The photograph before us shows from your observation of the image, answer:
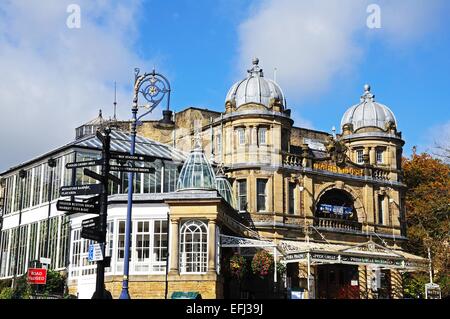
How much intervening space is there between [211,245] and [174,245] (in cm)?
159

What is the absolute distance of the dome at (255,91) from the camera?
44250 mm

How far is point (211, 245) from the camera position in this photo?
28812mm

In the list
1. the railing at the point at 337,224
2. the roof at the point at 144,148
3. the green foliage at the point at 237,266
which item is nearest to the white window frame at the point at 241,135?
the roof at the point at 144,148

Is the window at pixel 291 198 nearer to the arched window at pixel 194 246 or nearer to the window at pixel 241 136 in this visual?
the window at pixel 241 136

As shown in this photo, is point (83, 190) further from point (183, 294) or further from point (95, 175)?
point (183, 294)

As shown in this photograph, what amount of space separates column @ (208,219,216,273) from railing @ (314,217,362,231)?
16.5 meters

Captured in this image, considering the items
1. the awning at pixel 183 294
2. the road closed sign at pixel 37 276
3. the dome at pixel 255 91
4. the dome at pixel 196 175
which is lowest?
the awning at pixel 183 294

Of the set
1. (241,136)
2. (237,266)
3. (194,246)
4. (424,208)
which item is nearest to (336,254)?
(237,266)

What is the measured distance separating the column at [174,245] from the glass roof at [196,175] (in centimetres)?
277

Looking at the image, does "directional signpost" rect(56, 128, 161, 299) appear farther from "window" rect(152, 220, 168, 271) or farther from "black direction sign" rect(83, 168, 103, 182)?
"window" rect(152, 220, 168, 271)

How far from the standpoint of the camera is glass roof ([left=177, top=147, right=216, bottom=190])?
105 feet

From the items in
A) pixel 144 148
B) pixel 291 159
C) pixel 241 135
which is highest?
pixel 241 135

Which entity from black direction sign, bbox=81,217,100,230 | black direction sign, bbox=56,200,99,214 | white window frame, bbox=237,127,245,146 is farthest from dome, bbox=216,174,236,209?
black direction sign, bbox=56,200,99,214

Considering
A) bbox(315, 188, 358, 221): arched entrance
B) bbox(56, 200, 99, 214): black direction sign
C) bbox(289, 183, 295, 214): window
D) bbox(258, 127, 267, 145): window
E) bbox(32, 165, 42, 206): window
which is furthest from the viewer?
bbox(315, 188, 358, 221): arched entrance
